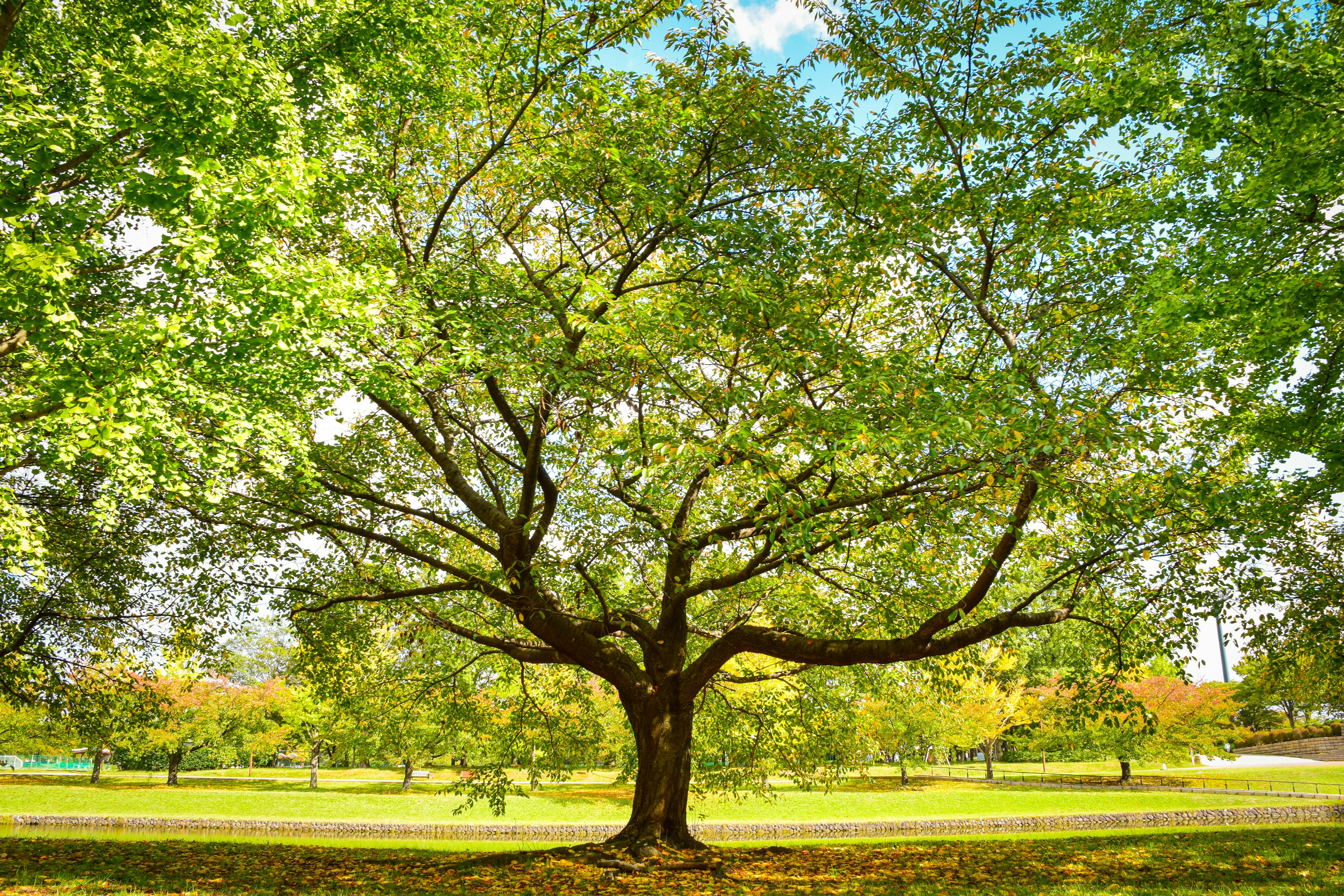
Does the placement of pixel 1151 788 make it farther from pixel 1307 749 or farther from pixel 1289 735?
pixel 1289 735

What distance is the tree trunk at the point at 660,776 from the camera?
41.4 feet

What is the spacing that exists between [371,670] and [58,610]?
6030 millimetres

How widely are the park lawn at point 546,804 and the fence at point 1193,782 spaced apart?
18.4 ft

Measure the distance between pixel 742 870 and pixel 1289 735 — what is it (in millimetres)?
65884

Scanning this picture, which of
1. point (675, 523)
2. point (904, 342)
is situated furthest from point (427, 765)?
point (904, 342)

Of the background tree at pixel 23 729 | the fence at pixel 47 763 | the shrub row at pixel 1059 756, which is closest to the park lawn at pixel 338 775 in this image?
the background tree at pixel 23 729

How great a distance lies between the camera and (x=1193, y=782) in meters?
38.4

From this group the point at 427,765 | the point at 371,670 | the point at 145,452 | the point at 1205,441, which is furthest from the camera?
the point at 427,765

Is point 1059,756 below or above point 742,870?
below

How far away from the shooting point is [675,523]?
13.1 metres

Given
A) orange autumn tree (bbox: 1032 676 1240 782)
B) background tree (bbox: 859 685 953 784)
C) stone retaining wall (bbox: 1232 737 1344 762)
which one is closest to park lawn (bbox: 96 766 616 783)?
background tree (bbox: 859 685 953 784)

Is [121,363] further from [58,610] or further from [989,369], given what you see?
[989,369]

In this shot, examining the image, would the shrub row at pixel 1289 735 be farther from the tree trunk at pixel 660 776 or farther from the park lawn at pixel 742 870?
the tree trunk at pixel 660 776

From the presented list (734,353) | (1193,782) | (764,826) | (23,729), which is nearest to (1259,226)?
(734,353)
